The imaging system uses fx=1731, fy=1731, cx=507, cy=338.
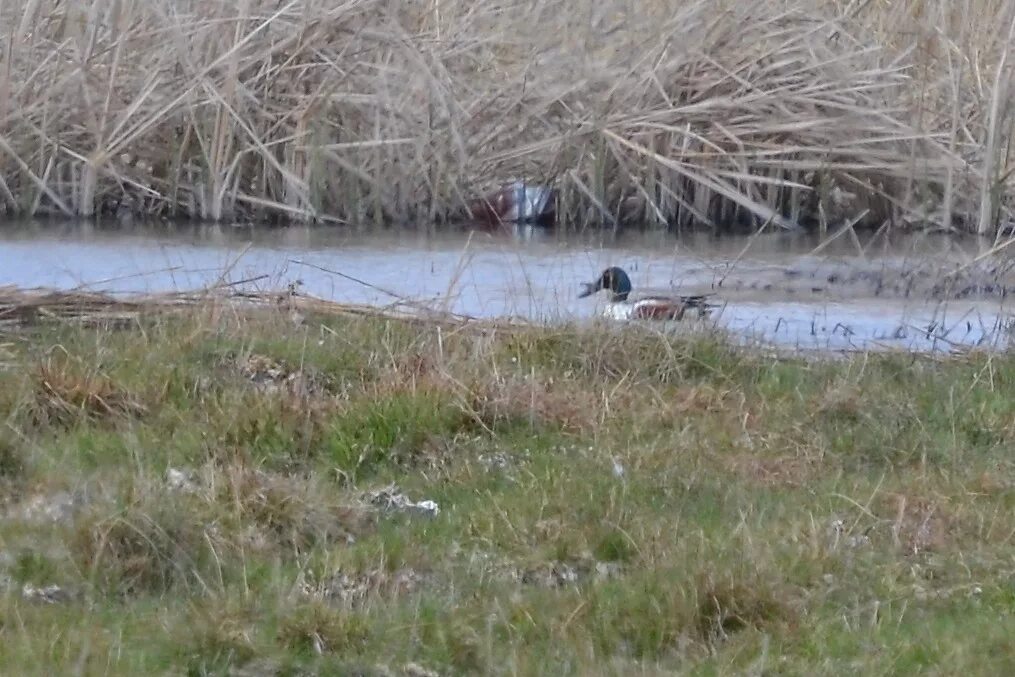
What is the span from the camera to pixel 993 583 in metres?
4.12

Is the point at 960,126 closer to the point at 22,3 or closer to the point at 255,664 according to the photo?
the point at 22,3

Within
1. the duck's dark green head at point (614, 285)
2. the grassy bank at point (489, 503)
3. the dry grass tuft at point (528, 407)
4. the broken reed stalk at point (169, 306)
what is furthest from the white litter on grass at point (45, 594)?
the duck's dark green head at point (614, 285)

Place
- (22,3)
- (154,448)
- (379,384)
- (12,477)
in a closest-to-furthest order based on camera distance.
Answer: (12,477)
(154,448)
(379,384)
(22,3)

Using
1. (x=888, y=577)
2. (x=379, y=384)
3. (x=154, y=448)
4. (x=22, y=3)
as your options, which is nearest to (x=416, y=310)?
(x=379, y=384)

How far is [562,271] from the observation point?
859 centimetres

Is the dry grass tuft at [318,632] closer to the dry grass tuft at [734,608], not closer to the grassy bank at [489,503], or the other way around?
the grassy bank at [489,503]

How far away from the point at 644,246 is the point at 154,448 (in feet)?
17.9

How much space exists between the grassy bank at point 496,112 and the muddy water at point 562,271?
412mm

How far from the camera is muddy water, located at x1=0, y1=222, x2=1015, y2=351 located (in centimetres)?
753

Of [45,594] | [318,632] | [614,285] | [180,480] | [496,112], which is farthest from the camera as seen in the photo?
[496,112]

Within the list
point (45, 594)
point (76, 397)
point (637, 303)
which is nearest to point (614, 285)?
point (637, 303)

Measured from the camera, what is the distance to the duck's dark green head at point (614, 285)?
7668 mm

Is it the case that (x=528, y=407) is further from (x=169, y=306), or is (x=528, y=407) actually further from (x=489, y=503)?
(x=169, y=306)

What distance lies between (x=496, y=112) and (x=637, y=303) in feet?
12.4
